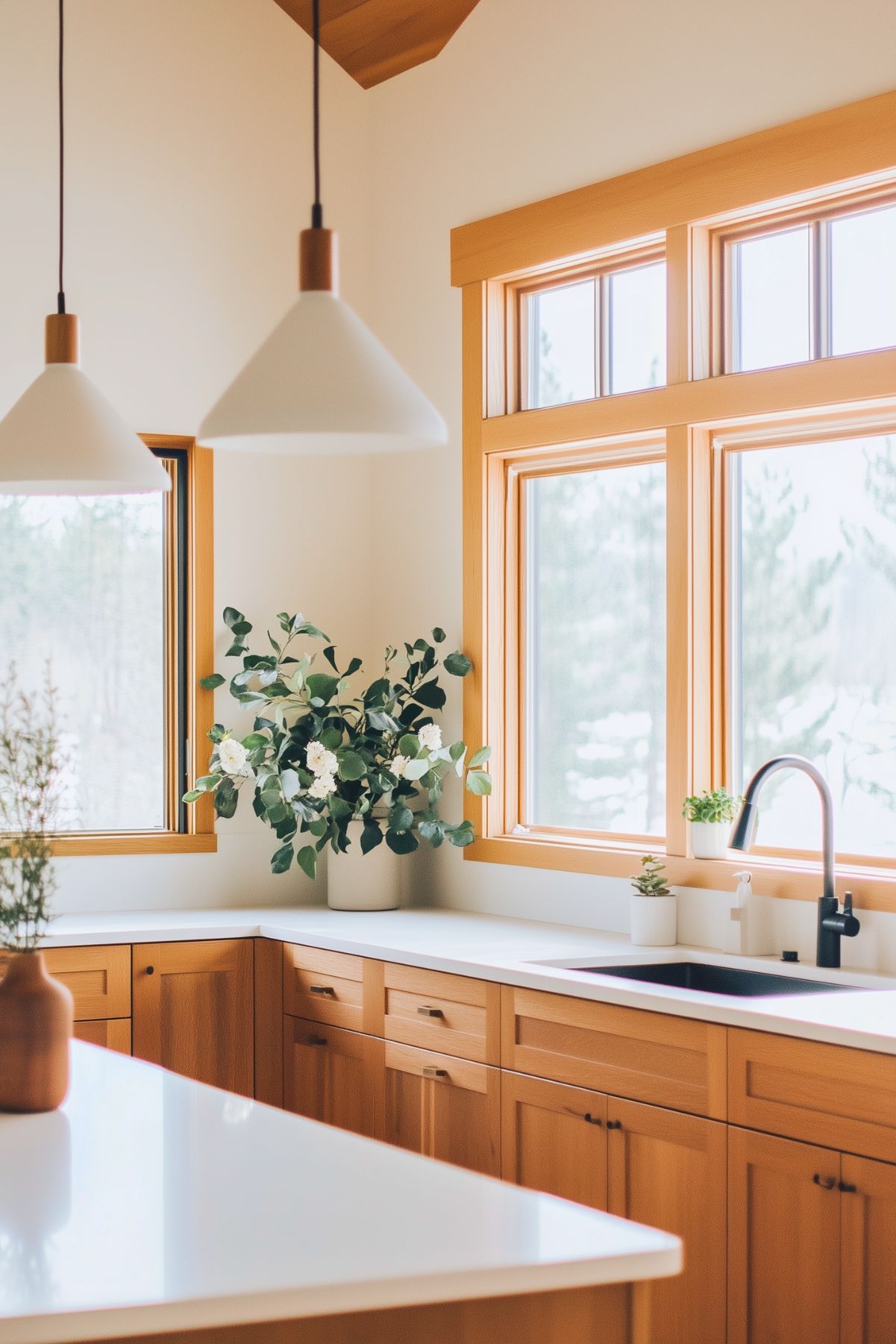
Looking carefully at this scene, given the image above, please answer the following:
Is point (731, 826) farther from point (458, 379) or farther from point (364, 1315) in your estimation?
point (364, 1315)

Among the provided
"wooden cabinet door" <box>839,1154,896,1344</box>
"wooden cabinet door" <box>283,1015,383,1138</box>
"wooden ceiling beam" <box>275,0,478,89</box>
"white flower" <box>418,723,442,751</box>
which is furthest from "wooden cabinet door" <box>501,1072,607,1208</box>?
"wooden ceiling beam" <box>275,0,478,89</box>

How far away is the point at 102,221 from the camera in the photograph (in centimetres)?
443

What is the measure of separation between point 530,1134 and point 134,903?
5.43ft

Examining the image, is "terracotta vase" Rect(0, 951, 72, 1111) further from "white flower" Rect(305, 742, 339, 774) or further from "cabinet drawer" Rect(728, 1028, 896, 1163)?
"white flower" Rect(305, 742, 339, 774)

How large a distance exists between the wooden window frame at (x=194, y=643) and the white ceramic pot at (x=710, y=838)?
159cm

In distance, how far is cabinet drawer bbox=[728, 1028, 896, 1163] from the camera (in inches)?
99.0

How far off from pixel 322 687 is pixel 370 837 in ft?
1.49

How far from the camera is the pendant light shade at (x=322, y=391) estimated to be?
62.7 inches

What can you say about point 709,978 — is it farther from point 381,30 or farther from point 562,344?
point 381,30

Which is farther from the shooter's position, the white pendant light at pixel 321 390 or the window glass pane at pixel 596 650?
the window glass pane at pixel 596 650

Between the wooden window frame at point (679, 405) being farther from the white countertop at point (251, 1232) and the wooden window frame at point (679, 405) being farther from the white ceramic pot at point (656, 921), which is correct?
the white countertop at point (251, 1232)

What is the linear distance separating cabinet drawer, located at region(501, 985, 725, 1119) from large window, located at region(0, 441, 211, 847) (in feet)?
5.31

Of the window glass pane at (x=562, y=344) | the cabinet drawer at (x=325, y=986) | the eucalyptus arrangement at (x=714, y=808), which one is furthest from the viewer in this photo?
the window glass pane at (x=562, y=344)

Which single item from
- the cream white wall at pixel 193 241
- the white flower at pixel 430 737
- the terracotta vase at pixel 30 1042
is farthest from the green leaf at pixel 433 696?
the terracotta vase at pixel 30 1042
